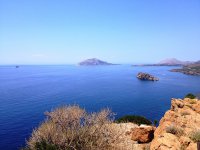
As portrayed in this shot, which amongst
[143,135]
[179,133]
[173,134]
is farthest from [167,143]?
[143,135]

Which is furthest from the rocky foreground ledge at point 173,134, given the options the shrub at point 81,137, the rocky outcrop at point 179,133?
the shrub at point 81,137

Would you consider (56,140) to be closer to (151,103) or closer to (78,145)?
(78,145)

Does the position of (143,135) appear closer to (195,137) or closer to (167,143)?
(195,137)

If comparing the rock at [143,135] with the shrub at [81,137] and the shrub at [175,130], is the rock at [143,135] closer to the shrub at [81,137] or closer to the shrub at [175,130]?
the shrub at [81,137]

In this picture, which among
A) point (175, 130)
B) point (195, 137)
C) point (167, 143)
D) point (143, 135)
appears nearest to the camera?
point (167, 143)

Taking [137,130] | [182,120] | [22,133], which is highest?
[182,120]

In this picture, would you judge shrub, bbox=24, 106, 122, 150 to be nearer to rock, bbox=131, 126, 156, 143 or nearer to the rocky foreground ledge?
the rocky foreground ledge

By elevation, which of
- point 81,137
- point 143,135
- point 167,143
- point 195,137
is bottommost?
point 143,135

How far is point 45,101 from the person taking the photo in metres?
87.9

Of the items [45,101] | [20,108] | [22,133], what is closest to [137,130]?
[22,133]

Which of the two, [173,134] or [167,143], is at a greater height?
[167,143]

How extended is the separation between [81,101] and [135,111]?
25.3 meters

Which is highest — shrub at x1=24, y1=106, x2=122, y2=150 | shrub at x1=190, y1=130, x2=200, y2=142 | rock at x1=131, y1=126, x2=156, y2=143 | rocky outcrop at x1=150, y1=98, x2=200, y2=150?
shrub at x1=190, y1=130, x2=200, y2=142

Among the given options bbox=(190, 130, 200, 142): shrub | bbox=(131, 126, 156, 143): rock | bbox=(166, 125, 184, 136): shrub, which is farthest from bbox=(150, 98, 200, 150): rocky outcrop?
bbox=(131, 126, 156, 143): rock
